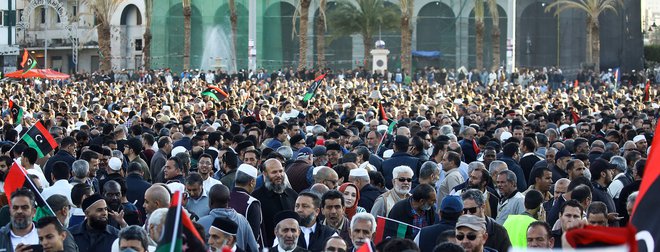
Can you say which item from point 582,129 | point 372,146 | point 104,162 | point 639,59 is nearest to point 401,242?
point 104,162

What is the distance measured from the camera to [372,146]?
16.8m

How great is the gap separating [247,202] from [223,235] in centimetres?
185

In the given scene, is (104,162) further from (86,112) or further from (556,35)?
(556,35)

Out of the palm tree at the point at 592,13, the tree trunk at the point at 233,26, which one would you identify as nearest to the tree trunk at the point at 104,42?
the tree trunk at the point at 233,26

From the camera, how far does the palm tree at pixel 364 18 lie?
61812mm

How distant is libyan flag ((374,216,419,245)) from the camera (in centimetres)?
951

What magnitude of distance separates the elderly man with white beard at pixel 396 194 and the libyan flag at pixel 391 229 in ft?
3.41

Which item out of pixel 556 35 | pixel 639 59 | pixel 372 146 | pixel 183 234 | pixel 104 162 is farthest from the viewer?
pixel 639 59

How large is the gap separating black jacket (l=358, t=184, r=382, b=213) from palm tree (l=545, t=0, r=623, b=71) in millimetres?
48970

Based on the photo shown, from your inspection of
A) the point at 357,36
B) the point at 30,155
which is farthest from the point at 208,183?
the point at 357,36

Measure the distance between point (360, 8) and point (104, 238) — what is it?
53.8 meters

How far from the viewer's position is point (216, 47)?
63.6m

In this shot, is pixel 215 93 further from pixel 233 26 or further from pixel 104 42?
pixel 233 26

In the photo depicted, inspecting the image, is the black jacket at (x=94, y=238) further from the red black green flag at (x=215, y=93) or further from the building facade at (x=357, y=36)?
the building facade at (x=357, y=36)
